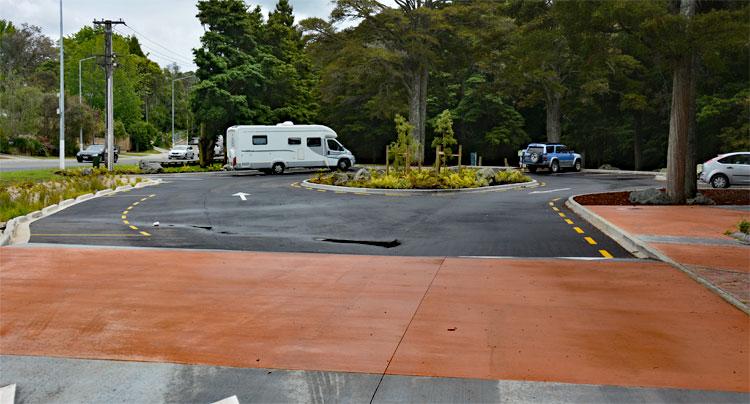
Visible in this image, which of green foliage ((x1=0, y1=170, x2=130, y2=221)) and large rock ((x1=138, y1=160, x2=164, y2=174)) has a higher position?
large rock ((x1=138, y1=160, x2=164, y2=174))

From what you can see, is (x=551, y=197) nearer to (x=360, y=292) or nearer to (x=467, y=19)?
(x=360, y=292)

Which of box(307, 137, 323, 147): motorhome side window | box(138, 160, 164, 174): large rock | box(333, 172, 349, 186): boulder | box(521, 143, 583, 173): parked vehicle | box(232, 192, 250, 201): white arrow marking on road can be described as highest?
box(307, 137, 323, 147): motorhome side window

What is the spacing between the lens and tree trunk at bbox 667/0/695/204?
21.2 m

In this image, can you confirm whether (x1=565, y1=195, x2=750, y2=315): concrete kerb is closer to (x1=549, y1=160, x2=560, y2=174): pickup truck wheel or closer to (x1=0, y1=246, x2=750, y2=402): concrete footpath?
(x1=0, y1=246, x2=750, y2=402): concrete footpath

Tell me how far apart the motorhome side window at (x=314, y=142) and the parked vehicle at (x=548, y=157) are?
43.4 ft

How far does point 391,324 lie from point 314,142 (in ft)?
109

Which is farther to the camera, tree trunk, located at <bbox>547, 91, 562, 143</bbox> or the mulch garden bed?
tree trunk, located at <bbox>547, 91, 562, 143</bbox>

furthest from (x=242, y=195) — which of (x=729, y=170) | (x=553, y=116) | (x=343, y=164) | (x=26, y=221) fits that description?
(x=553, y=116)

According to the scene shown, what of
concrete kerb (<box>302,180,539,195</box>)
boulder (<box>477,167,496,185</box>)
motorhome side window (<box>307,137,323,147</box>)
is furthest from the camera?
motorhome side window (<box>307,137,323,147</box>)

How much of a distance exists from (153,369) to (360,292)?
11.2 ft

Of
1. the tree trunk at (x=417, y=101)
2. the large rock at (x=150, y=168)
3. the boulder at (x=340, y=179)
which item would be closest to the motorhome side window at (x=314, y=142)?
the large rock at (x=150, y=168)

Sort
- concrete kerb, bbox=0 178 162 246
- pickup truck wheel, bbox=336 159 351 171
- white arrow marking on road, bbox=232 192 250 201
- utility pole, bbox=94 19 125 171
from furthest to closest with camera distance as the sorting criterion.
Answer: pickup truck wheel, bbox=336 159 351 171 < utility pole, bbox=94 19 125 171 < white arrow marking on road, bbox=232 192 250 201 < concrete kerb, bbox=0 178 162 246

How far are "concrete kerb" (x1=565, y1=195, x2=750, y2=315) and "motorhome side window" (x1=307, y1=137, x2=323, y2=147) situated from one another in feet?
Answer: 71.8

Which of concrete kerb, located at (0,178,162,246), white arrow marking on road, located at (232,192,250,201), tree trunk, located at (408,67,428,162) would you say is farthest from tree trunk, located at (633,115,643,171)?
concrete kerb, located at (0,178,162,246)
